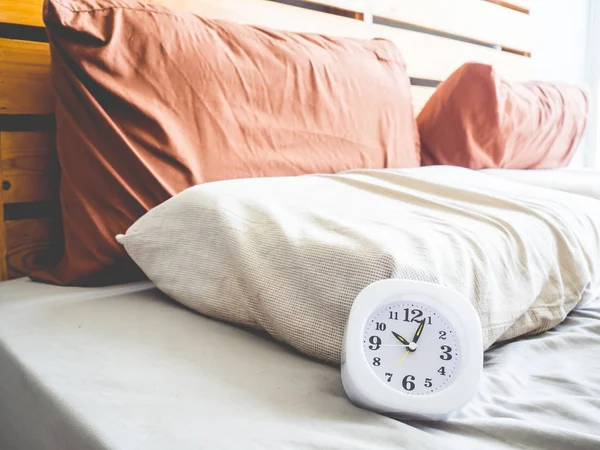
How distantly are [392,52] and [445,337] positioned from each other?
1078 mm

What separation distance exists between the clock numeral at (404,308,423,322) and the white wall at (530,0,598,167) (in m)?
2.46

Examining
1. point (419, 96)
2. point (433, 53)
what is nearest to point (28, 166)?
point (419, 96)

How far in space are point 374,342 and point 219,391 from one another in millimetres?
157

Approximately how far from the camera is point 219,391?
55 centimetres

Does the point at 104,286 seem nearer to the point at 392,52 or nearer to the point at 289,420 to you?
the point at 289,420

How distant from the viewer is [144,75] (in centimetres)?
95

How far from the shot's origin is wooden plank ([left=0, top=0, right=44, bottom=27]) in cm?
101

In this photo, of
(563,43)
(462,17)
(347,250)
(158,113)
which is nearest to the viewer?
(347,250)

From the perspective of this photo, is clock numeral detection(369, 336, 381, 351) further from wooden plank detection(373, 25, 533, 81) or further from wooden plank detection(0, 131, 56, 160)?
wooden plank detection(373, 25, 533, 81)

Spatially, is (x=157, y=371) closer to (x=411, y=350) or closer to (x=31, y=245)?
(x=411, y=350)

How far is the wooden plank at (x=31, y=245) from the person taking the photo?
1039 mm

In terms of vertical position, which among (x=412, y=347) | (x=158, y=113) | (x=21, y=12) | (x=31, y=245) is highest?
(x=21, y=12)

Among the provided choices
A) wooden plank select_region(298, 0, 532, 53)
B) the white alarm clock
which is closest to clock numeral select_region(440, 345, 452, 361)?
the white alarm clock

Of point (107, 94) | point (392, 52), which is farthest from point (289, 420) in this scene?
point (392, 52)
